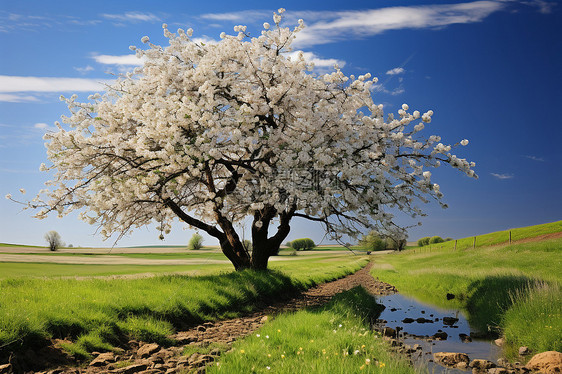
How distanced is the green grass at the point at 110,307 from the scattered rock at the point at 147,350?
2.41 feet

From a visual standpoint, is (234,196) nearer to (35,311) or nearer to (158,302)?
(158,302)

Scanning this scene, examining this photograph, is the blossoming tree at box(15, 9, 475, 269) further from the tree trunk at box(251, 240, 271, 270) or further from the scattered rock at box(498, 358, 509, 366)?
the scattered rock at box(498, 358, 509, 366)

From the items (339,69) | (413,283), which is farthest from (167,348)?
(413,283)

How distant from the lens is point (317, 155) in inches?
563

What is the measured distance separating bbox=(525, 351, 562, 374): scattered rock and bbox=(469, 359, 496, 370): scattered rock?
0.81 m

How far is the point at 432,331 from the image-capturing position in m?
13.1

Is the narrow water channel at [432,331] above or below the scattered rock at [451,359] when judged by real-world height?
below

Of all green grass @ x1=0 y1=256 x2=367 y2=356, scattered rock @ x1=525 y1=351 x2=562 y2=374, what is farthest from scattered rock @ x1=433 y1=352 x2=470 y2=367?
green grass @ x1=0 y1=256 x2=367 y2=356

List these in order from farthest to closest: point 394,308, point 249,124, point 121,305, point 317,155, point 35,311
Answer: point 394,308 → point 249,124 → point 317,155 → point 121,305 → point 35,311

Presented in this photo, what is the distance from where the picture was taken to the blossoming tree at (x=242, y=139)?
49.3ft

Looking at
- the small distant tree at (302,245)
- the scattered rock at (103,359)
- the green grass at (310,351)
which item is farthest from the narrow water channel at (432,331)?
the small distant tree at (302,245)

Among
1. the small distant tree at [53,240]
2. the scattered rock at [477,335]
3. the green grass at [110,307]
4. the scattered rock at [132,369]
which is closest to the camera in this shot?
the scattered rock at [132,369]

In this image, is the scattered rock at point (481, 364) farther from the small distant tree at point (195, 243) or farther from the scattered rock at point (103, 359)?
the small distant tree at point (195, 243)

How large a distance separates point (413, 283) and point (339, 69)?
645 inches
